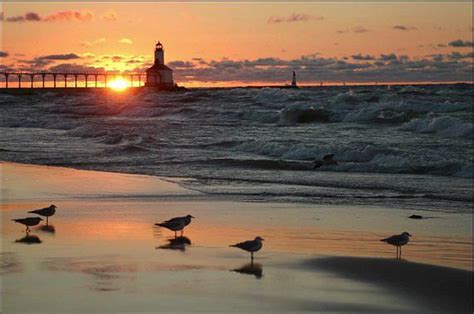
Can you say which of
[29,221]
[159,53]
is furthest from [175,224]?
[159,53]

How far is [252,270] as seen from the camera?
7598mm

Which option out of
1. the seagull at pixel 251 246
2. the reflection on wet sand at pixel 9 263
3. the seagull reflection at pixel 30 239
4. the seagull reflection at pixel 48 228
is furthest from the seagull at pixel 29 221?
the seagull at pixel 251 246

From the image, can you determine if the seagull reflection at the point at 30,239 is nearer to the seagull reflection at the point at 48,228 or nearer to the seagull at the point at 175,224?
the seagull reflection at the point at 48,228

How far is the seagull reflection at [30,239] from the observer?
8.86 metres

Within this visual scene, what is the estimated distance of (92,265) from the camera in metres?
7.60

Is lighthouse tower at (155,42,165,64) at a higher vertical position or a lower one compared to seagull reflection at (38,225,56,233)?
higher

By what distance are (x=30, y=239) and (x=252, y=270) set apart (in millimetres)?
2857

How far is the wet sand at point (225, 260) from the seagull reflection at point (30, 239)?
0.06ft

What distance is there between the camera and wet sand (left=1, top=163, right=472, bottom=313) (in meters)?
6.49

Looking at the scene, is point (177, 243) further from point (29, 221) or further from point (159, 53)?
point (159, 53)

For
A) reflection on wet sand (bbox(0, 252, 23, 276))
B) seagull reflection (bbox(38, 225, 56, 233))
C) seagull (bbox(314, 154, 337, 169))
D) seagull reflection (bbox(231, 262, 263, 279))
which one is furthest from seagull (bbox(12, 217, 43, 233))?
seagull (bbox(314, 154, 337, 169))

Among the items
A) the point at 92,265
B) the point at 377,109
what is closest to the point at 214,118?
the point at 377,109

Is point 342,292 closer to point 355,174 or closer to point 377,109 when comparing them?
point 355,174

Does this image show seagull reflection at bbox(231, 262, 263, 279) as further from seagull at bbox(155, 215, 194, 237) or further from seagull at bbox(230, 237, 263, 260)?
seagull at bbox(155, 215, 194, 237)
